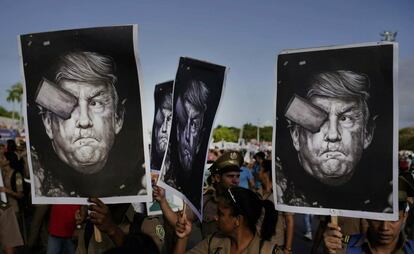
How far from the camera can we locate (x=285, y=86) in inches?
113

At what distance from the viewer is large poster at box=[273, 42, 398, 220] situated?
255cm

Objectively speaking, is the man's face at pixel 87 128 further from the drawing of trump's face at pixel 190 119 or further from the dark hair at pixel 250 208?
the dark hair at pixel 250 208

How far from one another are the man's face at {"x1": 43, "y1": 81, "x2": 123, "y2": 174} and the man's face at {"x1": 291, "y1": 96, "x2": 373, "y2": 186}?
3.89 ft

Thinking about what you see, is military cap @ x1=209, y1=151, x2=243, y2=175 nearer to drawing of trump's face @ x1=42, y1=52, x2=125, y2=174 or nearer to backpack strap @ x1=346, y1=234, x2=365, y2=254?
backpack strap @ x1=346, y1=234, x2=365, y2=254

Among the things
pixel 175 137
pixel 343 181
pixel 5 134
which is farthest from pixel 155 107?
pixel 5 134

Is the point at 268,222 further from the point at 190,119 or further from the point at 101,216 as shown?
the point at 101,216

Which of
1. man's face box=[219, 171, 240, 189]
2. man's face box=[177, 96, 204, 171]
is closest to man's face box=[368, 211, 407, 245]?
man's face box=[177, 96, 204, 171]

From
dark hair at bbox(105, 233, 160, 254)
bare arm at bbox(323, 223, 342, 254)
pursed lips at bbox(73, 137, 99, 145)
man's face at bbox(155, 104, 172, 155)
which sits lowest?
bare arm at bbox(323, 223, 342, 254)

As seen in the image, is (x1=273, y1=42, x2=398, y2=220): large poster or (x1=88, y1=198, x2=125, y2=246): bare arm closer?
(x1=273, y1=42, x2=398, y2=220): large poster

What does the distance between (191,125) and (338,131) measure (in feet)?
3.32

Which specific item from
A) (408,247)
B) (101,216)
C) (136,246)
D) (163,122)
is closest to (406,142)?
(163,122)

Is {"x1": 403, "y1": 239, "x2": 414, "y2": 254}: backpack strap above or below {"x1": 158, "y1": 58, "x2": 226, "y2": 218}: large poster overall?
below

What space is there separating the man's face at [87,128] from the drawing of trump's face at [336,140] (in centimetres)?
118

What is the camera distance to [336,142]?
2703mm
